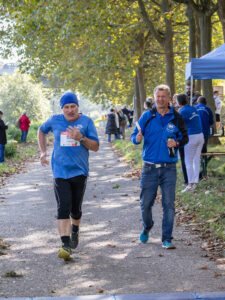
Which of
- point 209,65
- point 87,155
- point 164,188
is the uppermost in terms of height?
point 209,65

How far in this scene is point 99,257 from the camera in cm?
684

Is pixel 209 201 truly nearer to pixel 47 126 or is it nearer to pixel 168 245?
pixel 168 245

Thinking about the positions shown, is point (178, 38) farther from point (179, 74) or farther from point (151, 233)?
point (151, 233)

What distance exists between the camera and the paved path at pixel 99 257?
5477 mm

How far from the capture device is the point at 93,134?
6.64 m

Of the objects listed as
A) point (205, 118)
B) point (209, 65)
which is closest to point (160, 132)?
point (209, 65)

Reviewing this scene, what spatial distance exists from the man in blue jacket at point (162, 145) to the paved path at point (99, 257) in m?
0.63

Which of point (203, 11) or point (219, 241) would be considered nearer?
point (219, 241)

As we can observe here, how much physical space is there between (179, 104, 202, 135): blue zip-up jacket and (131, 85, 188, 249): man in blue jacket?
422 cm

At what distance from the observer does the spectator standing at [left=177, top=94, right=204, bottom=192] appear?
37.1 feet

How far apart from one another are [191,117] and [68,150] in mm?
5276

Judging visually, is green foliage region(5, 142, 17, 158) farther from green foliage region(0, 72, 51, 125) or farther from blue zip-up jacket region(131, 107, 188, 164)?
green foliage region(0, 72, 51, 125)

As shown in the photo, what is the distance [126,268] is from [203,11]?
42.2ft

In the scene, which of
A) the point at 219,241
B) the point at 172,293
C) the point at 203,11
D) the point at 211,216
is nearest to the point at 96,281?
the point at 172,293
